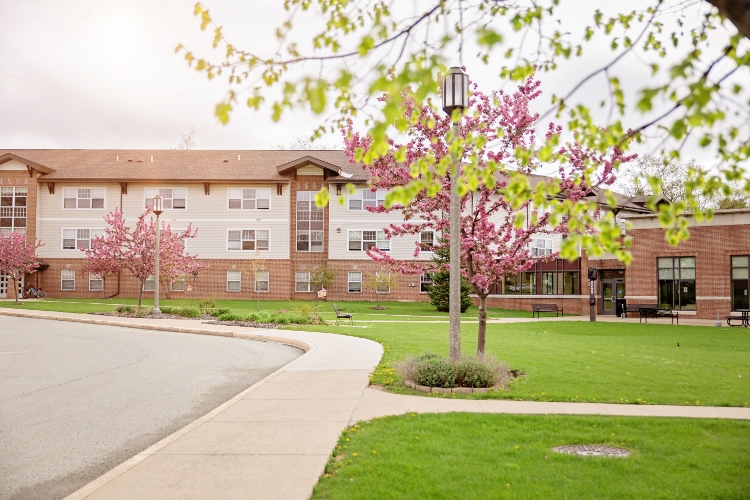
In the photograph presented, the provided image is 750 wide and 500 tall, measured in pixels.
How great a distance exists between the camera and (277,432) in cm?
799

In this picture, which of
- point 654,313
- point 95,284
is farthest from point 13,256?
point 654,313

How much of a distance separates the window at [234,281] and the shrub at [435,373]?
39.2 metres

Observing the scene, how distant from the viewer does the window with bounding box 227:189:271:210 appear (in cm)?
4925

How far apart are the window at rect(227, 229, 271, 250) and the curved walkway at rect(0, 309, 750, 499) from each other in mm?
35206

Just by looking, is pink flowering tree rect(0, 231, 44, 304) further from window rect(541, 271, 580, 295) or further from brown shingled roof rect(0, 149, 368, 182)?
window rect(541, 271, 580, 295)

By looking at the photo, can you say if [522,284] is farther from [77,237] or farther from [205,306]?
[77,237]

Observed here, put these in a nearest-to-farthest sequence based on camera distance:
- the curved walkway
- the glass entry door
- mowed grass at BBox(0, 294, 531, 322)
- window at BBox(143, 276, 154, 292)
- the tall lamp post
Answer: the curved walkway, the tall lamp post, mowed grass at BBox(0, 294, 531, 322), the glass entry door, window at BBox(143, 276, 154, 292)

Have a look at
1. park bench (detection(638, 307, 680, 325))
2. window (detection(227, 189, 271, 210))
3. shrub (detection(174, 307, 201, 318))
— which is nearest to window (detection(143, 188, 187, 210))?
window (detection(227, 189, 271, 210))

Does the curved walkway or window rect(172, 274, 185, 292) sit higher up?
window rect(172, 274, 185, 292)

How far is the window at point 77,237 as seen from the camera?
4994 centimetres

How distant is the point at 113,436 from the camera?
26.8 ft

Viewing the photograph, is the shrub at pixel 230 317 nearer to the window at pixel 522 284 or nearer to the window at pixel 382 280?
→ the window at pixel 382 280

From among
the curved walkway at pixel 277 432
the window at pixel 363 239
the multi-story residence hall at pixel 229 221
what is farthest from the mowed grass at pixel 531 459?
the window at pixel 363 239

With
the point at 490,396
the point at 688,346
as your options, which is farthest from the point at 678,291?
the point at 490,396
